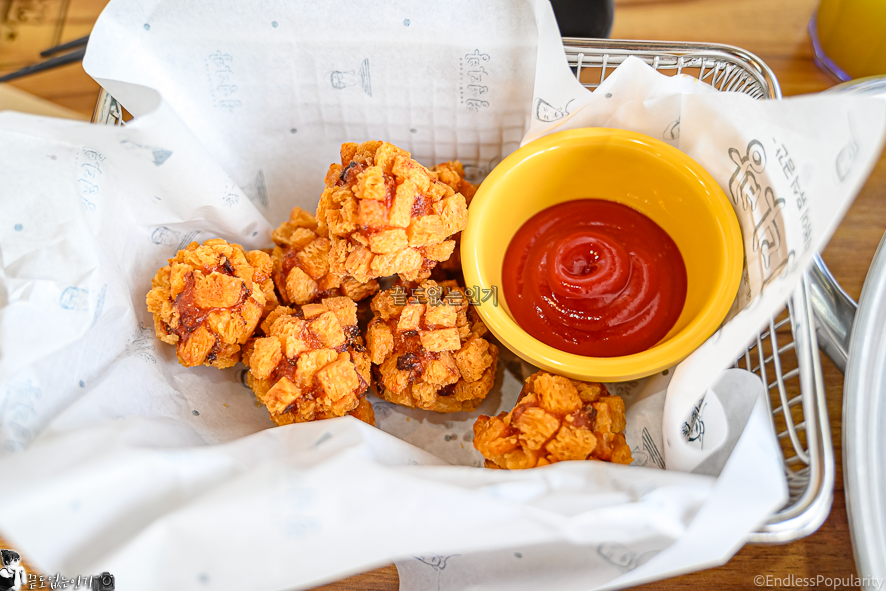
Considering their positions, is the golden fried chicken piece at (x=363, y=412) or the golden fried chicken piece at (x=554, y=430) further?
the golden fried chicken piece at (x=363, y=412)

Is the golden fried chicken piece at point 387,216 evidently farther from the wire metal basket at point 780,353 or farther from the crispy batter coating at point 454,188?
the wire metal basket at point 780,353

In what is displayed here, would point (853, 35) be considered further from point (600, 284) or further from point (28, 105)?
point (28, 105)

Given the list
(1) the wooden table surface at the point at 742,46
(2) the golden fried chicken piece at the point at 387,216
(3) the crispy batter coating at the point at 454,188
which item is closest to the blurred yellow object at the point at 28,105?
(1) the wooden table surface at the point at 742,46

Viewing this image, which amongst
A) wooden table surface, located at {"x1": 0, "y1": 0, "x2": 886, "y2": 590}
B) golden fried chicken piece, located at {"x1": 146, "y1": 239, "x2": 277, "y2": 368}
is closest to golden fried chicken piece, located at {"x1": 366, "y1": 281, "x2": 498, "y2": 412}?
golden fried chicken piece, located at {"x1": 146, "y1": 239, "x2": 277, "y2": 368}

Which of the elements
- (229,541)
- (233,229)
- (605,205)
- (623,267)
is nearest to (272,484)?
(229,541)

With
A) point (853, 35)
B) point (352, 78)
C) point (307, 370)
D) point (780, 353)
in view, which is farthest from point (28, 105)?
point (853, 35)

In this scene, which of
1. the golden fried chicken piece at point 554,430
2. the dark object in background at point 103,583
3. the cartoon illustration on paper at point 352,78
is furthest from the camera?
the cartoon illustration on paper at point 352,78

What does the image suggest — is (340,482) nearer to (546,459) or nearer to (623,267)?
(546,459)
